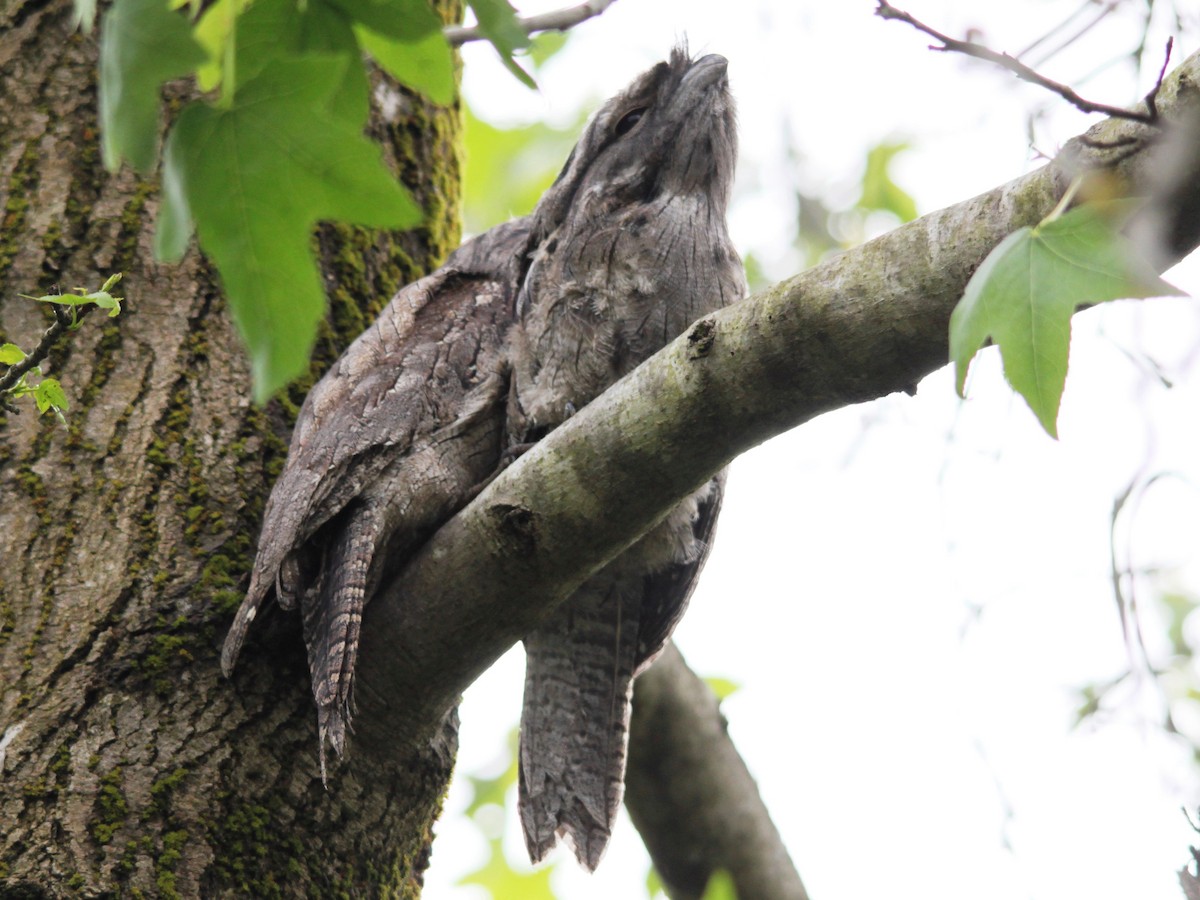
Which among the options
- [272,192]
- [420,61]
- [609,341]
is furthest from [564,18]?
[272,192]

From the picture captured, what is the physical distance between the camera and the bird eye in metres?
2.94

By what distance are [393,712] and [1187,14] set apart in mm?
1855

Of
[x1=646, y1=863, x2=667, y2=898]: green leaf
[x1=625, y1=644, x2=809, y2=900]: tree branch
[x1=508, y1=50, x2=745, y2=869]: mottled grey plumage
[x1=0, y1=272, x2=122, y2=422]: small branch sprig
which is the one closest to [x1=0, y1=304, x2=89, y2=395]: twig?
[x1=0, y1=272, x2=122, y2=422]: small branch sprig

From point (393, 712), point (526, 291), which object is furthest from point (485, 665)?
point (526, 291)

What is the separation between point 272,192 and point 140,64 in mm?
151

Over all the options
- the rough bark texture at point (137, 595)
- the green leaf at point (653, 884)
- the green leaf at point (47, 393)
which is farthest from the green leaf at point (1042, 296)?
the green leaf at point (653, 884)

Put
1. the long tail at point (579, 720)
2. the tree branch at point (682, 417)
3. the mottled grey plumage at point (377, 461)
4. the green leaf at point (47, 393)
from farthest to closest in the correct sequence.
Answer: the long tail at point (579, 720)
the mottled grey plumage at point (377, 461)
the green leaf at point (47, 393)
the tree branch at point (682, 417)

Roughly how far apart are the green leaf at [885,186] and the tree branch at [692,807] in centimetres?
250

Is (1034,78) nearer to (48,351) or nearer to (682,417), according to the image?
(682,417)

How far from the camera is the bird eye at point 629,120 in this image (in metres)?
2.94

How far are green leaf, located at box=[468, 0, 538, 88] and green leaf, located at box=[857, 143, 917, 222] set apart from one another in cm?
371

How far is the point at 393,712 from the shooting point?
2.15 m

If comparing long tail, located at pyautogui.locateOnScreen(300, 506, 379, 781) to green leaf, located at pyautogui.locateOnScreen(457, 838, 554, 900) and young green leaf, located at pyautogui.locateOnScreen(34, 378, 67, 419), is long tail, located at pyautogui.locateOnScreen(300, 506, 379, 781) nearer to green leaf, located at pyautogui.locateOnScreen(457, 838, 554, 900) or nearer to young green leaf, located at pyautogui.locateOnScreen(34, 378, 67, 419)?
young green leaf, located at pyautogui.locateOnScreen(34, 378, 67, 419)

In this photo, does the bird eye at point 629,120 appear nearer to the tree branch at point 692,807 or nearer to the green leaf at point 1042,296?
the tree branch at point 692,807
